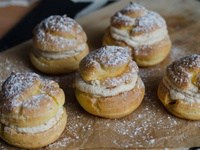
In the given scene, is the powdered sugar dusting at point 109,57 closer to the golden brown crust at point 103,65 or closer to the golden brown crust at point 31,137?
the golden brown crust at point 103,65

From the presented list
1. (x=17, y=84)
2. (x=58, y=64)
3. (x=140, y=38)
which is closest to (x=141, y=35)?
(x=140, y=38)

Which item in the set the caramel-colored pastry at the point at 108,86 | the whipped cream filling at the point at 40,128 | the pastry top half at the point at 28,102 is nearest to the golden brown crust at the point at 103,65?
the caramel-colored pastry at the point at 108,86

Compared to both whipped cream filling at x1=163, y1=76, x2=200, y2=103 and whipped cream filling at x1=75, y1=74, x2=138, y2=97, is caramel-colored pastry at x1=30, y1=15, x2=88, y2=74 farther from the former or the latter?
whipped cream filling at x1=163, y1=76, x2=200, y2=103

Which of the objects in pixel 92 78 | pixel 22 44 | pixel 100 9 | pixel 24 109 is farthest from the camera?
pixel 100 9

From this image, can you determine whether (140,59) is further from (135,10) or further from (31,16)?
(31,16)

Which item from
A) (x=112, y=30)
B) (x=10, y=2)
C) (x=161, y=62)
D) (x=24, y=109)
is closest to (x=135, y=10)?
(x=112, y=30)

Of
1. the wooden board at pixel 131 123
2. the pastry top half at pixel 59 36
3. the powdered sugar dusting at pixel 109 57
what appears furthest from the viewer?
the pastry top half at pixel 59 36
